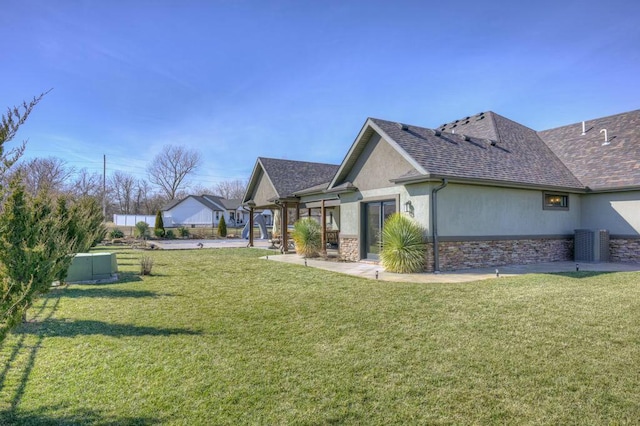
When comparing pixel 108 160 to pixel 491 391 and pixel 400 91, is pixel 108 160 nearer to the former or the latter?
pixel 400 91

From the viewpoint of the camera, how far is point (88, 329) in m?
5.72

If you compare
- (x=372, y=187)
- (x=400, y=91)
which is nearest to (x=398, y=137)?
(x=372, y=187)

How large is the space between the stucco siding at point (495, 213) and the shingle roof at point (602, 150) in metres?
1.92

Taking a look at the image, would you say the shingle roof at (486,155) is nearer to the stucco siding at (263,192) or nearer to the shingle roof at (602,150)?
the shingle roof at (602,150)

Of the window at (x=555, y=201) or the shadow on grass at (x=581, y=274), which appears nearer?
the shadow on grass at (x=581, y=274)

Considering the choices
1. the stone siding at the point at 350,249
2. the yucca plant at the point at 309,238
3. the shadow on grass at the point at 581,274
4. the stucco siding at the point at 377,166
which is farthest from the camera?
the yucca plant at the point at 309,238

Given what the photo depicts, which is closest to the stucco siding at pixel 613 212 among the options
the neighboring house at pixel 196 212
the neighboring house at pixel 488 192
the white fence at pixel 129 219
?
the neighboring house at pixel 488 192

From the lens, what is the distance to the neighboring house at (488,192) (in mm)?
11633

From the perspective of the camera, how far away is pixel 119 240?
27.4m

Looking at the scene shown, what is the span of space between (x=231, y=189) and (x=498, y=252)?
67222 millimetres

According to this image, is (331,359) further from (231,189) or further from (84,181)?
(231,189)

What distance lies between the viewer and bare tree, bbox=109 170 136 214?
62.9 meters

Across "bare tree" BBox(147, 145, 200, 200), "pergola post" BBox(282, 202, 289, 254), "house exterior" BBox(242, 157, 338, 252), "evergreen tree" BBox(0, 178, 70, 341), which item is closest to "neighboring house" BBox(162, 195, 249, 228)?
"bare tree" BBox(147, 145, 200, 200)

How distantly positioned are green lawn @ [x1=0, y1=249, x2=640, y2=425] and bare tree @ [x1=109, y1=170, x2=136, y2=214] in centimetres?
6285
